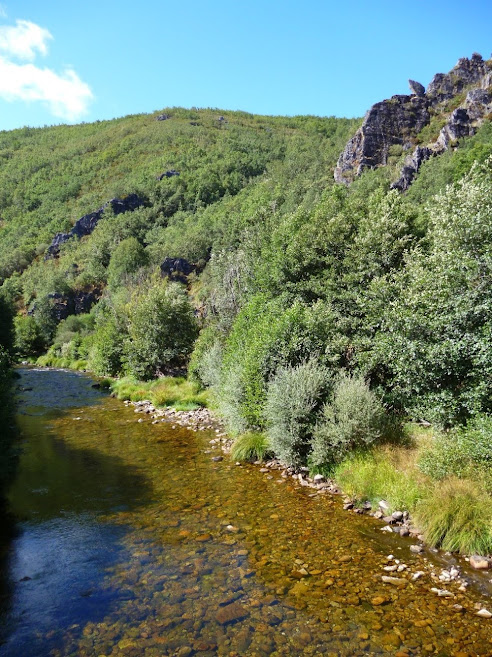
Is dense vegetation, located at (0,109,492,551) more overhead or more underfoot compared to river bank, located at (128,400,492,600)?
more overhead

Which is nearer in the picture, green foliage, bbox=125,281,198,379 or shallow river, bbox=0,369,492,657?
shallow river, bbox=0,369,492,657

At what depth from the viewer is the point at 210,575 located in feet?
31.7

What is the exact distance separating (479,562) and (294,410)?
25.2 feet

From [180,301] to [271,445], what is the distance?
29.3 meters

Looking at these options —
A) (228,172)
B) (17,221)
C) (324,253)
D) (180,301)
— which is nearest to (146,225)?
(228,172)

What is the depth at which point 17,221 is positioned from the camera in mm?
164000

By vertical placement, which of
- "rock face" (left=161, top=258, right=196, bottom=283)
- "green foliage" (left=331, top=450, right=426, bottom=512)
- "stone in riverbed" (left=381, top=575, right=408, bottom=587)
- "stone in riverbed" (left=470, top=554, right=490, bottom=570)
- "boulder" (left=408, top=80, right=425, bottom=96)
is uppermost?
"boulder" (left=408, top=80, right=425, bottom=96)

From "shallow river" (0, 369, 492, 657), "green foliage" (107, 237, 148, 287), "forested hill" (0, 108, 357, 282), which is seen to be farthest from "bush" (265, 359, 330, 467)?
"forested hill" (0, 108, 357, 282)

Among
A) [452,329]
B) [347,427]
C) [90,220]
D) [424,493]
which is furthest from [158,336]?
[90,220]

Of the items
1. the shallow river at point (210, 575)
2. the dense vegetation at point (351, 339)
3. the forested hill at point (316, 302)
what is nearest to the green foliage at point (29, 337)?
the forested hill at point (316, 302)

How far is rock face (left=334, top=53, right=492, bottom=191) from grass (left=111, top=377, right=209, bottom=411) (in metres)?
83.7

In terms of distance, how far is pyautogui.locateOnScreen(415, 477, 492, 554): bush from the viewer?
10109 mm

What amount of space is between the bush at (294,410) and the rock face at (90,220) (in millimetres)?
141883

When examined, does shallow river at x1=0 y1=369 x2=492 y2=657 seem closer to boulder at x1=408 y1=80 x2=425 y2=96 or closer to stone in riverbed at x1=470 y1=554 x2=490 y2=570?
stone in riverbed at x1=470 y1=554 x2=490 y2=570
